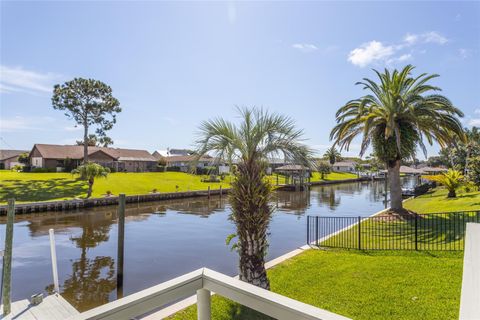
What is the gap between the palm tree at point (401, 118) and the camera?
15133 millimetres

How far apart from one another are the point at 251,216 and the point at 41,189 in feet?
97.1

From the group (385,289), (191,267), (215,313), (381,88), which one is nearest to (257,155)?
(215,313)

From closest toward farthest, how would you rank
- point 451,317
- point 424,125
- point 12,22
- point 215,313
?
point 451,317 < point 215,313 < point 12,22 < point 424,125

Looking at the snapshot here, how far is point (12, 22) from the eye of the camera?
1023cm

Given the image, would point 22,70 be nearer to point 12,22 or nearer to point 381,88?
point 12,22

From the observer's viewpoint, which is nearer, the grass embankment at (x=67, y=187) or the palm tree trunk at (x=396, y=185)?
the palm tree trunk at (x=396, y=185)

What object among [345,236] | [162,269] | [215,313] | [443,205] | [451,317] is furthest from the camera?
[443,205]

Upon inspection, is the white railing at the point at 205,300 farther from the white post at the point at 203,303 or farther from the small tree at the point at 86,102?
the small tree at the point at 86,102

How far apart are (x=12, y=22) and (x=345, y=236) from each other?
14.7 meters

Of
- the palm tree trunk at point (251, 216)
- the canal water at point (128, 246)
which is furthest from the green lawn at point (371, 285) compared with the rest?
the canal water at point (128, 246)

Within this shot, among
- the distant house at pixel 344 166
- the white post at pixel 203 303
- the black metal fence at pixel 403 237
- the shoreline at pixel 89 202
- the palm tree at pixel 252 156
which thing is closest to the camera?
the white post at pixel 203 303

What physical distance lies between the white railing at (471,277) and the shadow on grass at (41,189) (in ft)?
97.1

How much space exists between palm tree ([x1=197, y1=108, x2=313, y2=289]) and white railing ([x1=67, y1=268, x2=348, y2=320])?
3860mm

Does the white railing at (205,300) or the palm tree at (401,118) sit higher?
the palm tree at (401,118)
